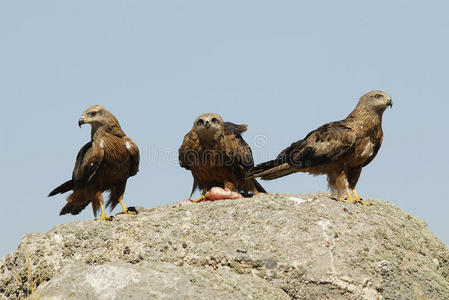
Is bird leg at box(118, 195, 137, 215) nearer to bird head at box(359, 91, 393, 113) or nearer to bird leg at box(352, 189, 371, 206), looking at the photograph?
bird leg at box(352, 189, 371, 206)

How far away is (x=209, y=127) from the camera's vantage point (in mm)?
10031

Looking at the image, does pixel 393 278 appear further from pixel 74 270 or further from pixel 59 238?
pixel 59 238

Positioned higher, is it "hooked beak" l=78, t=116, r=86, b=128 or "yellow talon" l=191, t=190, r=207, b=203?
"hooked beak" l=78, t=116, r=86, b=128

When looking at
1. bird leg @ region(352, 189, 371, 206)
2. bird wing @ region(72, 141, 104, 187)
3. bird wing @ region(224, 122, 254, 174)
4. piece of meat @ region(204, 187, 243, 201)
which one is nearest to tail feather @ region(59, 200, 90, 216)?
bird wing @ region(72, 141, 104, 187)

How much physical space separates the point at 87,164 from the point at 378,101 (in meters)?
4.78

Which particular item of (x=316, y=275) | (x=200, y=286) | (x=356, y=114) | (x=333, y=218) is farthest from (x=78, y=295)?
(x=356, y=114)

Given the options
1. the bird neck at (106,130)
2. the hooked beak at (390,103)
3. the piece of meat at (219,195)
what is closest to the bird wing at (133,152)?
the bird neck at (106,130)

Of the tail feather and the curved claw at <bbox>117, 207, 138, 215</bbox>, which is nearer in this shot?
the curved claw at <bbox>117, 207, 138, 215</bbox>

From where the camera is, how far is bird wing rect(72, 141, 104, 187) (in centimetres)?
948

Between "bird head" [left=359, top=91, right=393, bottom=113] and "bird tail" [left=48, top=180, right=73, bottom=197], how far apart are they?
4937mm

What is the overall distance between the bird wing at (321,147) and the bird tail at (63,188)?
3.49 meters

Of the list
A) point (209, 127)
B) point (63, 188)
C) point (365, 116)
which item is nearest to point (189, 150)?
point (209, 127)

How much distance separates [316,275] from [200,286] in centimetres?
139

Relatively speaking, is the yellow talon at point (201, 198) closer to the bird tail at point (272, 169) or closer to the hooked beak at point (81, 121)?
the bird tail at point (272, 169)
